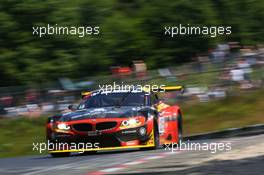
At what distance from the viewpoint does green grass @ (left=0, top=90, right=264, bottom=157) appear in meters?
21.0

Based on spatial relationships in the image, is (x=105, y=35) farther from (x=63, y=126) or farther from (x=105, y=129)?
(x=105, y=129)

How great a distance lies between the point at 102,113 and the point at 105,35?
2458 cm

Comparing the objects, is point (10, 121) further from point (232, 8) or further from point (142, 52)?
point (232, 8)

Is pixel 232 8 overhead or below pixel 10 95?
overhead

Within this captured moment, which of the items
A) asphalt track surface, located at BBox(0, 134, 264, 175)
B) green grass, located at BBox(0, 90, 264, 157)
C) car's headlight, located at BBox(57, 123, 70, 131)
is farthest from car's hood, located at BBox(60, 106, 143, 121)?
green grass, located at BBox(0, 90, 264, 157)

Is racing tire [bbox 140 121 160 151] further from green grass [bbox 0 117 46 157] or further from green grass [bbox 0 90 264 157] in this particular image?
green grass [bbox 0 117 46 157]

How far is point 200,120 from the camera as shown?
22.0 meters

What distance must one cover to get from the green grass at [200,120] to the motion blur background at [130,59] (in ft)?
0.10

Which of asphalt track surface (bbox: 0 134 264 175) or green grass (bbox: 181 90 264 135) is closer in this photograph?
asphalt track surface (bbox: 0 134 264 175)

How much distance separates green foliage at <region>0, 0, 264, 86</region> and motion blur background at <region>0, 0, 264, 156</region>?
0.05 meters

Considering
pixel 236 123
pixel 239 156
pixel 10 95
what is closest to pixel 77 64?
pixel 10 95

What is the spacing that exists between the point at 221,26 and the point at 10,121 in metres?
17.9

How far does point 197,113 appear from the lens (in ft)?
73.8

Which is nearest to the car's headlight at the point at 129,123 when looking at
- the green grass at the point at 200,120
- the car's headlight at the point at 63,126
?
the car's headlight at the point at 63,126
